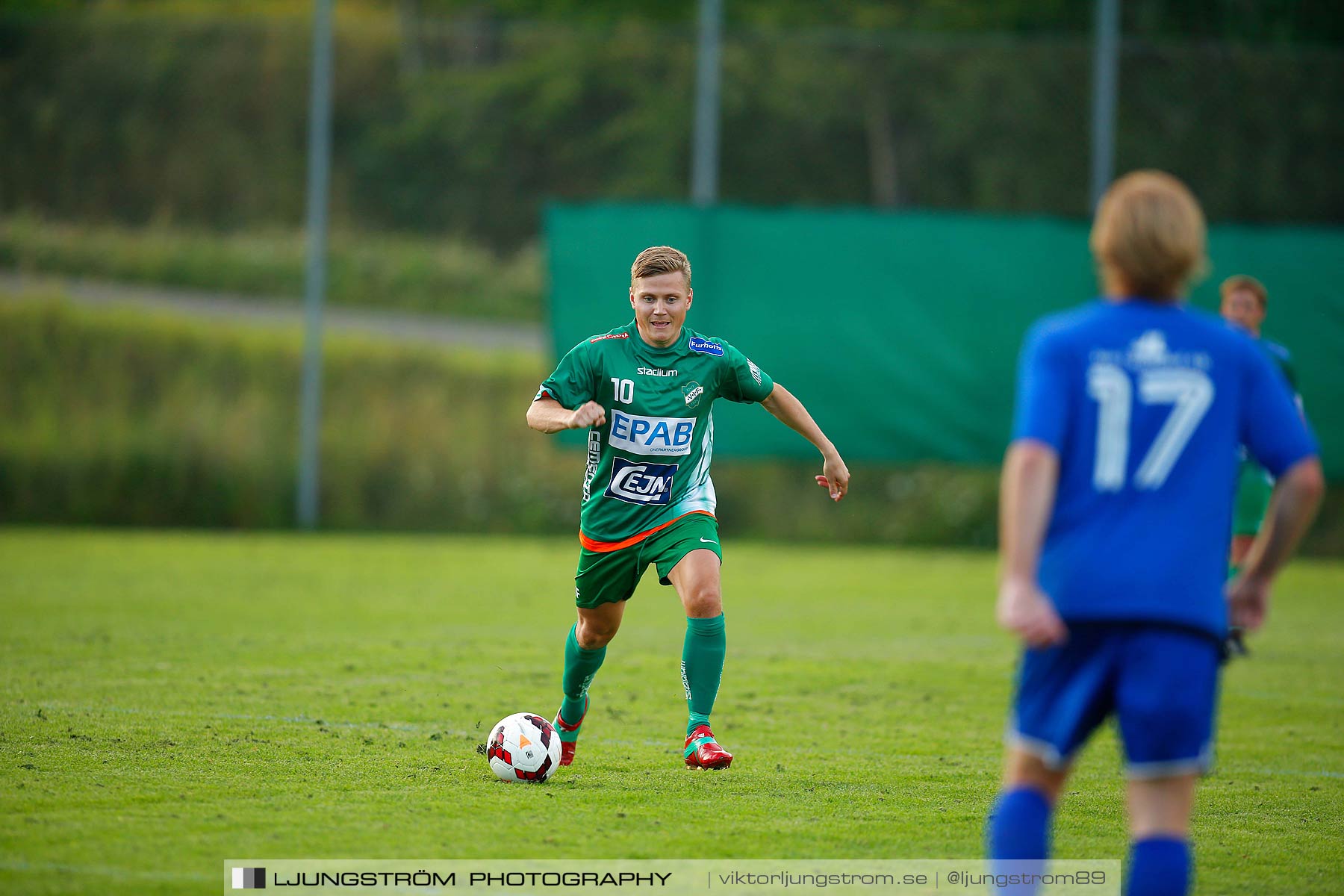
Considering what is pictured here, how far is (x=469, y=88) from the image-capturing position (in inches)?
644

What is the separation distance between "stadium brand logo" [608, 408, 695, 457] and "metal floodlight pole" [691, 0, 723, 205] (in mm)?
9943

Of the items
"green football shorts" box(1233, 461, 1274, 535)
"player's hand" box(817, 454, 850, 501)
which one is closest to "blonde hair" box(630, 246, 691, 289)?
"player's hand" box(817, 454, 850, 501)

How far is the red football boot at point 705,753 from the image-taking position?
221 inches

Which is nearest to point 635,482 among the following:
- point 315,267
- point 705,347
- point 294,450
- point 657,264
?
point 705,347

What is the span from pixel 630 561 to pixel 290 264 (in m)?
11.4

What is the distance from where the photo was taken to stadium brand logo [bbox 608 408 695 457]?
5805 mm

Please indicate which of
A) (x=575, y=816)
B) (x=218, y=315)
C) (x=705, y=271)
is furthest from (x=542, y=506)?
(x=575, y=816)

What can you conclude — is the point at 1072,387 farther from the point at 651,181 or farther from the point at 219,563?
the point at 651,181

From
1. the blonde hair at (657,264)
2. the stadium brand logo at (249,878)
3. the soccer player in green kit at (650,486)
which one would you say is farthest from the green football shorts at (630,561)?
the stadium brand logo at (249,878)

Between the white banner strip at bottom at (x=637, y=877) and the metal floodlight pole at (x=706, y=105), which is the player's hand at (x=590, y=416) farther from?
the metal floodlight pole at (x=706, y=105)

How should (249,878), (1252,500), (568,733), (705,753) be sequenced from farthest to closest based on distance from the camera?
(1252,500)
(568,733)
(705,753)
(249,878)

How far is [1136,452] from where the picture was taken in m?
3.21

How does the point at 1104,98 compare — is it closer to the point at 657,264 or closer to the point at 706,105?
the point at 706,105

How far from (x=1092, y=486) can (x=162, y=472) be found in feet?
47.2
